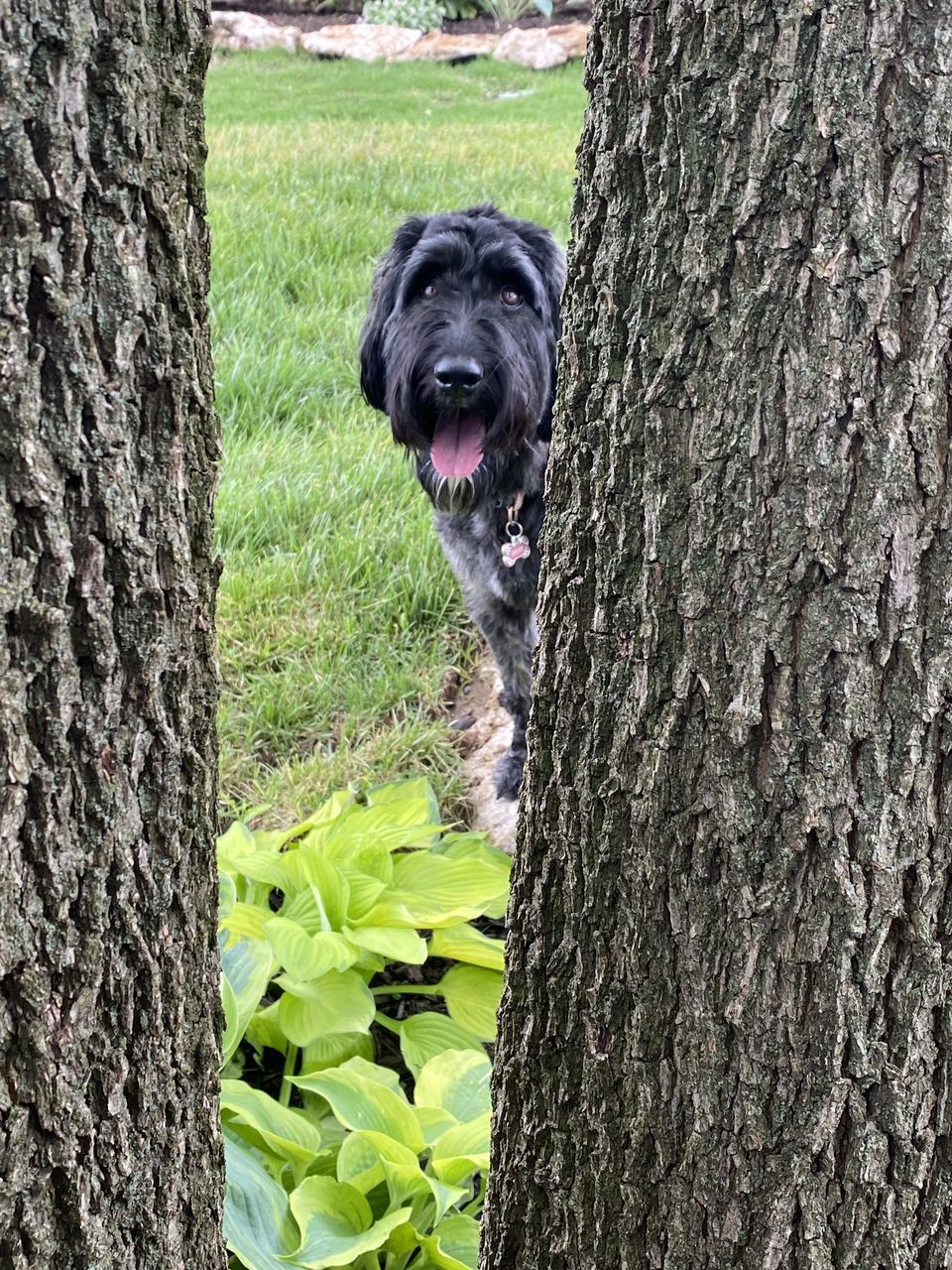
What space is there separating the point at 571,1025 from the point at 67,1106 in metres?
0.56

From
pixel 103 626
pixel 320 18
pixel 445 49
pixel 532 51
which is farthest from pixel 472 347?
pixel 320 18

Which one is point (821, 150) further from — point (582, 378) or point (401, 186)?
point (401, 186)

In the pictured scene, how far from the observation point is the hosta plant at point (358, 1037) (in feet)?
5.86

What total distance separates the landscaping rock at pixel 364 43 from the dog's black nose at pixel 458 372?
42.7ft

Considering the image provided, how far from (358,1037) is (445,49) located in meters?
15.0

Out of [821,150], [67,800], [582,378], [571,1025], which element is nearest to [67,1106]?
[67,800]

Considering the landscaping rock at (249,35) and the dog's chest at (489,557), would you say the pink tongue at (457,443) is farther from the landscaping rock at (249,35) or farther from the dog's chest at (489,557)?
the landscaping rock at (249,35)

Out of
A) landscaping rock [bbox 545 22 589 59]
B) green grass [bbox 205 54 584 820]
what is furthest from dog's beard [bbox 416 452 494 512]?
landscaping rock [bbox 545 22 589 59]

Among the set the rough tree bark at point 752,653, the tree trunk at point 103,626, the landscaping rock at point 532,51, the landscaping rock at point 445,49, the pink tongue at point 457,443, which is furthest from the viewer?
the landscaping rock at point 445,49

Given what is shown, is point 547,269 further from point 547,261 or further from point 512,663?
point 512,663

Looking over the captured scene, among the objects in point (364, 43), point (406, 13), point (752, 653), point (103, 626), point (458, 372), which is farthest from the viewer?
point (364, 43)

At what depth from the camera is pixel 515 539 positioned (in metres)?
3.08

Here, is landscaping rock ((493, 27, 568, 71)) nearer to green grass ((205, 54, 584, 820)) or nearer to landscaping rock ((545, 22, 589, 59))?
landscaping rock ((545, 22, 589, 59))

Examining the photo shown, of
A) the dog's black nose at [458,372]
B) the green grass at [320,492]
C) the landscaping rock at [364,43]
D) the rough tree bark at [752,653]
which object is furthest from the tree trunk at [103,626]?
the landscaping rock at [364,43]
